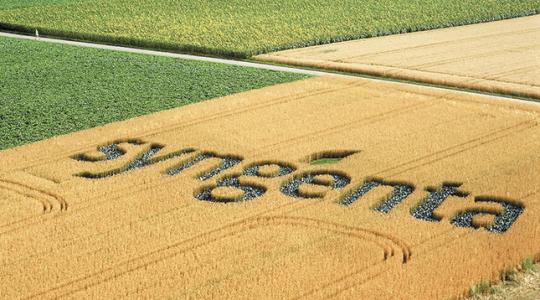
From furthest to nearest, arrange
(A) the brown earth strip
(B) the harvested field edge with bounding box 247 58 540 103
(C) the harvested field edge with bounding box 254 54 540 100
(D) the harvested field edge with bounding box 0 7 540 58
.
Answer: (D) the harvested field edge with bounding box 0 7 540 58 → (A) the brown earth strip → (C) the harvested field edge with bounding box 254 54 540 100 → (B) the harvested field edge with bounding box 247 58 540 103

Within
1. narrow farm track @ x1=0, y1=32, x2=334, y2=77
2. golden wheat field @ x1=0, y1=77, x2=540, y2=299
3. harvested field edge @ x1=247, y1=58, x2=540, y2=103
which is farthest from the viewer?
narrow farm track @ x1=0, y1=32, x2=334, y2=77

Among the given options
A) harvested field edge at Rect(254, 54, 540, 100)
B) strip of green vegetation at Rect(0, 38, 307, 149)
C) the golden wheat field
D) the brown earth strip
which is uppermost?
the golden wheat field

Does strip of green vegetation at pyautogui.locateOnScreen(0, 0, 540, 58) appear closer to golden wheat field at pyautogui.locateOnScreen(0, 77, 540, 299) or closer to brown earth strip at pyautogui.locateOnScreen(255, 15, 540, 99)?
brown earth strip at pyautogui.locateOnScreen(255, 15, 540, 99)

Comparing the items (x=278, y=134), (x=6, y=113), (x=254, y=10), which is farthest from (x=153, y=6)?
(x=278, y=134)

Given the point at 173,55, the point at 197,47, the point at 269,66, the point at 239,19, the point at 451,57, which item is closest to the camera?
the point at 269,66

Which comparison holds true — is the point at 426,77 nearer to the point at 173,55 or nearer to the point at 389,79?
the point at 389,79

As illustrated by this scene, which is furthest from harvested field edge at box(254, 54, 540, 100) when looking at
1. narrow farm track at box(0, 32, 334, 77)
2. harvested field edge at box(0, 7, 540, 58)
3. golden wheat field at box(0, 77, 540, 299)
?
→ harvested field edge at box(0, 7, 540, 58)

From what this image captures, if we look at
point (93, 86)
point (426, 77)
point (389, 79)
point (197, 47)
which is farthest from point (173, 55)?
point (426, 77)
